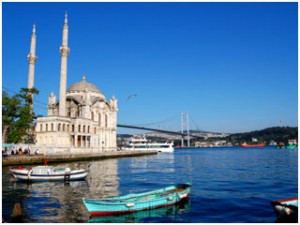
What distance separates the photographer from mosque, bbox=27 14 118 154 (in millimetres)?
51531

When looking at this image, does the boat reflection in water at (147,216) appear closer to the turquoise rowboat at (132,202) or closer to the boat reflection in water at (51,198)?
the turquoise rowboat at (132,202)

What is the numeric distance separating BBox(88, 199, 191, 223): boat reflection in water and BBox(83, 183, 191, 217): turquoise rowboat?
0.20 m

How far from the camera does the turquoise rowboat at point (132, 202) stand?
13.1 m

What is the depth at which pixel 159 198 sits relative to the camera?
14.7 meters

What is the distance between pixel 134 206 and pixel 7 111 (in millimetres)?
34304

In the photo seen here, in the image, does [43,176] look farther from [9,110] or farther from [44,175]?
[9,110]

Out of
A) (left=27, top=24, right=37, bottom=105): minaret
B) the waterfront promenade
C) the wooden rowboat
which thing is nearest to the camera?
the wooden rowboat

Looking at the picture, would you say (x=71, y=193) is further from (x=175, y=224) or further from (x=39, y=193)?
(x=175, y=224)

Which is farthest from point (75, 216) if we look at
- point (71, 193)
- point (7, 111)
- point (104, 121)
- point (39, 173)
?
point (104, 121)

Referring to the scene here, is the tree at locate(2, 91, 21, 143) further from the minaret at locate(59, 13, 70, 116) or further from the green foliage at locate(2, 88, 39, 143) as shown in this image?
the minaret at locate(59, 13, 70, 116)

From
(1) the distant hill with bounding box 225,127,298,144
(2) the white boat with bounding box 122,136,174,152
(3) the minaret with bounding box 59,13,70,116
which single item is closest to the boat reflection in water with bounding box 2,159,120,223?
(3) the minaret with bounding box 59,13,70,116

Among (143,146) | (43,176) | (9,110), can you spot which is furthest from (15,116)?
(143,146)

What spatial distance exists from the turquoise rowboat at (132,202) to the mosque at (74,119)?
31602 millimetres

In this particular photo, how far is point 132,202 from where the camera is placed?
1375cm
